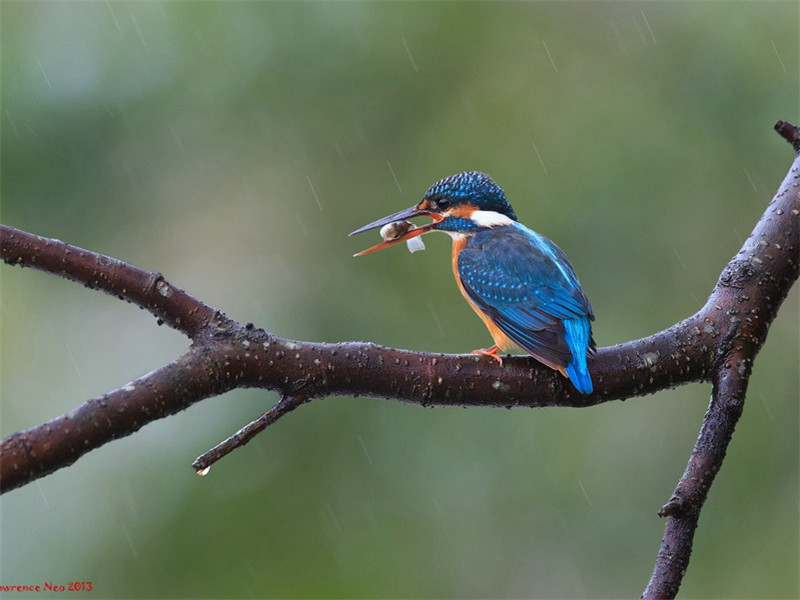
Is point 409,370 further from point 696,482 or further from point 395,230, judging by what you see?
point 395,230

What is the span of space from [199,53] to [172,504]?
2068 millimetres

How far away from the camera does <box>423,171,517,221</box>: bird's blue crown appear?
97.7 inches

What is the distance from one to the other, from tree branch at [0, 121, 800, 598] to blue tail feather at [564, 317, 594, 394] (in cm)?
3

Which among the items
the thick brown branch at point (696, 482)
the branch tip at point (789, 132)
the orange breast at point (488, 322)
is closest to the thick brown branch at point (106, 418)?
the thick brown branch at point (696, 482)

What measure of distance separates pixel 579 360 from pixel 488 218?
0.86 metres

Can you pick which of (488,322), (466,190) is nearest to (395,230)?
(466,190)

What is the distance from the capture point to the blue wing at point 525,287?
2064 mm

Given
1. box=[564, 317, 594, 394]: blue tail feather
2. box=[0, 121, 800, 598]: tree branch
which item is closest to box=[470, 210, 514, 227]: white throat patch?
box=[564, 317, 594, 394]: blue tail feather

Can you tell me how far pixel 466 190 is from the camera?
2480mm

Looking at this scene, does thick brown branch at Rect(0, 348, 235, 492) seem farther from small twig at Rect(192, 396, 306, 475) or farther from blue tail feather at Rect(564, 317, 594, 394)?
blue tail feather at Rect(564, 317, 594, 394)

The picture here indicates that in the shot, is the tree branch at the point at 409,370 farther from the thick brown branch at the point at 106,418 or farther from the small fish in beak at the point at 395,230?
the small fish in beak at the point at 395,230

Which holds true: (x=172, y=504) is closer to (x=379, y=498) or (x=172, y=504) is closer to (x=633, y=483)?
(x=379, y=498)

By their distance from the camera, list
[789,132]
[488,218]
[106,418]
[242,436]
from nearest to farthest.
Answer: [106,418], [242,436], [789,132], [488,218]

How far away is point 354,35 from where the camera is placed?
14.5 feet
